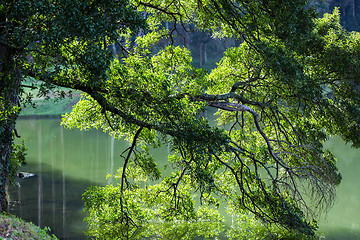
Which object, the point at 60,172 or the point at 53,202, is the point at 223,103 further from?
the point at 60,172

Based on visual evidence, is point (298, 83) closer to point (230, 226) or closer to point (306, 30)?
point (306, 30)

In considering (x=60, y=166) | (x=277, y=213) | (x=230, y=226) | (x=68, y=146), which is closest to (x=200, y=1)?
(x=277, y=213)

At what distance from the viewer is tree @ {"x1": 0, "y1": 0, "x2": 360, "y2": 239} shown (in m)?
7.76

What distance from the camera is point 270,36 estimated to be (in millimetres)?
10039

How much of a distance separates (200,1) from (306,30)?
279 cm

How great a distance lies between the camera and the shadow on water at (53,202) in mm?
15039

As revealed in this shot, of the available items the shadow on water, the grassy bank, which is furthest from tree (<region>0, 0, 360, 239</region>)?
the grassy bank

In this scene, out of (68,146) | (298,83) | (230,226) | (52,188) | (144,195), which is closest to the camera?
(298,83)

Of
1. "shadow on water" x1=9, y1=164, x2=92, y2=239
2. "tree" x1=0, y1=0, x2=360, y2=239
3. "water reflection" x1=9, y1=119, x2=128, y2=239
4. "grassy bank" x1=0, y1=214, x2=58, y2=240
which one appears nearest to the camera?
"grassy bank" x1=0, y1=214, x2=58, y2=240

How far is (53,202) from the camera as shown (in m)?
17.8

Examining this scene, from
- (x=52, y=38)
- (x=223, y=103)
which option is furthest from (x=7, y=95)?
(x=223, y=103)

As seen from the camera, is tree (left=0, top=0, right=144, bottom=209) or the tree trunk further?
the tree trunk

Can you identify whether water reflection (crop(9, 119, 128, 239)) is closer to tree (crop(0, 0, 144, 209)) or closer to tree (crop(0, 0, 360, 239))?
tree (crop(0, 0, 360, 239))

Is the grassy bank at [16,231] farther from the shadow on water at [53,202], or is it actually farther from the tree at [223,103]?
the shadow on water at [53,202]
